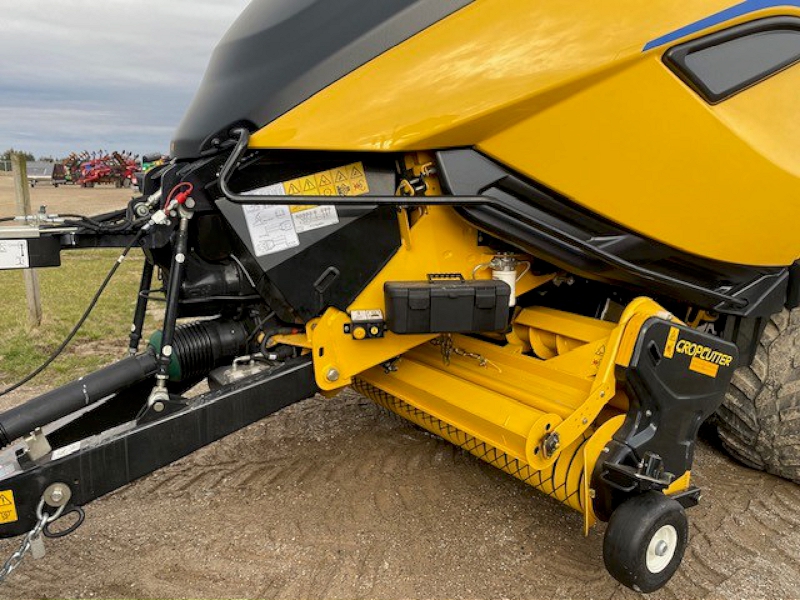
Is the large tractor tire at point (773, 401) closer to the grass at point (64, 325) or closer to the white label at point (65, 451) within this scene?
the white label at point (65, 451)

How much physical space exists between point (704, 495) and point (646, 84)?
2.02 metres

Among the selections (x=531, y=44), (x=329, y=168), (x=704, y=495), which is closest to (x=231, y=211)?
(x=329, y=168)

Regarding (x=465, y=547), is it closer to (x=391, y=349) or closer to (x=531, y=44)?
(x=391, y=349)

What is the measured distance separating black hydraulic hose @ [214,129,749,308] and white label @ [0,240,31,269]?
68 centimetres

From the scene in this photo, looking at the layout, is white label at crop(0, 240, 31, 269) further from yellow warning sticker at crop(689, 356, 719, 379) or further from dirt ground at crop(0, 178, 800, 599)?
yellow warning sticker at crop(689, 356, 719, 379)

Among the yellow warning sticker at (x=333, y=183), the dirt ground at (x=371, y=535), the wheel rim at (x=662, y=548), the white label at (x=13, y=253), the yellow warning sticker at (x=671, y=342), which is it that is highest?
the yellow warning sticker at (x=333, y=183)

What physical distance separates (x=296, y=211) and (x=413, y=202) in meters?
0.41

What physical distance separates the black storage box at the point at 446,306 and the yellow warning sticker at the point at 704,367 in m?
0.76

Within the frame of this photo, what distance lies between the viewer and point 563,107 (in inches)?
87.6

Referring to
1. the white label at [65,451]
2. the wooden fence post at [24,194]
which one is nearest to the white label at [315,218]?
the white label at [65,451]

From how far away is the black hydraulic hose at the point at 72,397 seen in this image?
214 cm

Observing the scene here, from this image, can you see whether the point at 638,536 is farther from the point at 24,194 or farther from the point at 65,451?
the point at 24,194

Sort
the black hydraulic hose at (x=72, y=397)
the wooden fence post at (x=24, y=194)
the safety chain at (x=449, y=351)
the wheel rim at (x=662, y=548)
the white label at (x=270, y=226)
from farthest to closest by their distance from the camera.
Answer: the wooden fence post at (x=24, y=194) → the safety chain at (x=449, y=351) → the wheel rim at (x=662, y=548) → the white label at (x=270, y=226) → the black hydraulic hose at (x=72, y=397)

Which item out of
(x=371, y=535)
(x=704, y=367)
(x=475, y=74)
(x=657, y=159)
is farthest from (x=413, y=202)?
(x=371, y=535)
